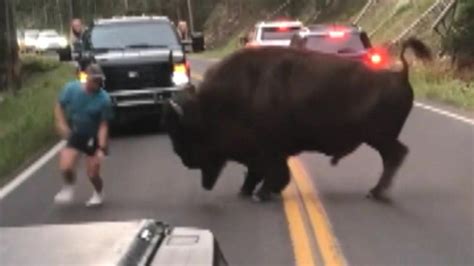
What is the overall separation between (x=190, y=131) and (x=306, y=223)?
1.61m

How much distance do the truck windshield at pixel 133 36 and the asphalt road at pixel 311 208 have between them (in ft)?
13.1

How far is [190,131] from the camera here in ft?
37.2

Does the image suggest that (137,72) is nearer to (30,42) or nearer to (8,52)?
(8,52)

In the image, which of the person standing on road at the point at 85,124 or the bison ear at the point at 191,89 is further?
the person standing on road at the point at 85,124

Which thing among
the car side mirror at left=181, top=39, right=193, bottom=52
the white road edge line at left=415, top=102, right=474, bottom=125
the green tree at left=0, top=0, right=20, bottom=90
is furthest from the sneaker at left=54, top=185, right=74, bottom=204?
the green tree at left=0, top=0, right=20, bottom=90

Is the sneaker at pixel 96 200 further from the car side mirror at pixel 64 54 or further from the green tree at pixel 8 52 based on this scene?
the green tree at pixel 8 52

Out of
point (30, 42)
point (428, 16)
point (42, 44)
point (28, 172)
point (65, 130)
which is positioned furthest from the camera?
point (30, 42)

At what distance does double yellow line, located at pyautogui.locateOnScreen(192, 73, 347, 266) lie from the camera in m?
9.05

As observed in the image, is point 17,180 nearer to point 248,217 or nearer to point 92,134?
point 92,134

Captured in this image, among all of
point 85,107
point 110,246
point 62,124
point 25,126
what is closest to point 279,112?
point 85,107

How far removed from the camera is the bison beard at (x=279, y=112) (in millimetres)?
11281

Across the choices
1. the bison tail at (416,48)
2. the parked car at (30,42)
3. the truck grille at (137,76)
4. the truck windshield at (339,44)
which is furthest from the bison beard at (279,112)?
the parked car at (30,42)

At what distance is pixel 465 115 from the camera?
21094 millimetres

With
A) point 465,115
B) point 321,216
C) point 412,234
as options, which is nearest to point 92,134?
point 321,216
